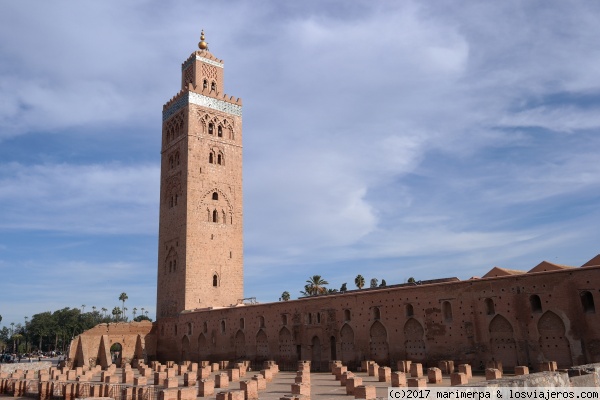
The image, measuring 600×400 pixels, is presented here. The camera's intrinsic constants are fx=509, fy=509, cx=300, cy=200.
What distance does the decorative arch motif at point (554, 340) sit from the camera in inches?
641

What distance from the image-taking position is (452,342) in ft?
61.7

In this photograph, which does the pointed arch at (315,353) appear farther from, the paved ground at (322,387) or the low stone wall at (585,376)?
the low stone wall at (585,376)

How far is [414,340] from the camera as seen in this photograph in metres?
19.9

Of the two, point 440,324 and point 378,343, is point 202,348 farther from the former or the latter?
point 440,324

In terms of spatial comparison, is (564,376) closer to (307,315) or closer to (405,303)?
(405,303)

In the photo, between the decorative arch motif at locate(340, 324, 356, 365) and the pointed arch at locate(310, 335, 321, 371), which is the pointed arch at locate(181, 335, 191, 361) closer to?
the pointed arch at locate(310, 335, 321, 371)

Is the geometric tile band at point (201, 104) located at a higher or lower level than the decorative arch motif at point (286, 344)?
higher

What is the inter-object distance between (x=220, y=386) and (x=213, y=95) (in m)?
23.4

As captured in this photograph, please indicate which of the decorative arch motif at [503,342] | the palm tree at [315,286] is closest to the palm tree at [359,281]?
the palm tree at [315,286]

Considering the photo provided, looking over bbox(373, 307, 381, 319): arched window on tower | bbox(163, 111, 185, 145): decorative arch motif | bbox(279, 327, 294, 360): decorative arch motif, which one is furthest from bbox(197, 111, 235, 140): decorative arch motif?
bbox(373, 307, 381, 319): arched window on tower

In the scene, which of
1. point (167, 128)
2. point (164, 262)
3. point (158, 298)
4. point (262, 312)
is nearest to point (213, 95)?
point (167, 128)

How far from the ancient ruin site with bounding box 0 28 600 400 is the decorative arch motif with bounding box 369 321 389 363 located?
1.9 inches

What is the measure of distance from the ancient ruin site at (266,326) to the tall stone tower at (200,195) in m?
0.08

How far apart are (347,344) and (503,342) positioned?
22.8ft
